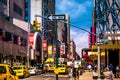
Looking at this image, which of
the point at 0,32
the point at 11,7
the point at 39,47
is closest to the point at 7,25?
the point at 0,32

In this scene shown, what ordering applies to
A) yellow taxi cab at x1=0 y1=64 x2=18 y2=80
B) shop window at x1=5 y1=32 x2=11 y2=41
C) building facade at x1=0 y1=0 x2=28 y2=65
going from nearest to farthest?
yellow taxi cab at x1=0 y1=64 x2=18 y2=80
building facade at x1=0 y1=0 x2=28 y2=65
shop window at x1=5 y1=32 x2=11 y2=41

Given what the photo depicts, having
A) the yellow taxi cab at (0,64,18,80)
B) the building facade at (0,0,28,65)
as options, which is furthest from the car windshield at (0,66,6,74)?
the building facade at (0,0,28,65)

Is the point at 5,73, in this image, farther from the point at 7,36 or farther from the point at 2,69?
the point at 7,36

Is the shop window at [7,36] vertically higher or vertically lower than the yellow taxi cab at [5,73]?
higher

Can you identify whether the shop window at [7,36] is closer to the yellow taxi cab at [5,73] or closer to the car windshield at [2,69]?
the yellow taxi cab at [5,73]

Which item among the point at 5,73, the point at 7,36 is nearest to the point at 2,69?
the point at 5,73

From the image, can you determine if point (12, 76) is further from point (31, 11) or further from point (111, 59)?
point (31, 11)

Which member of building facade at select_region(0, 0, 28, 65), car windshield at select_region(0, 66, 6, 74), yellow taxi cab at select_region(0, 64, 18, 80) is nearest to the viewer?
yellow taxi cab at select_region(0, 64, 18, 80)

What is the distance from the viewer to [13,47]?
265 ft

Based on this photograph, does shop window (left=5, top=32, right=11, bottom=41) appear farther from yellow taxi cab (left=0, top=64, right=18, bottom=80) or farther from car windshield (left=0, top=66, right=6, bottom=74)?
car windshield (left=0, top=66, right=6, bottom=74)

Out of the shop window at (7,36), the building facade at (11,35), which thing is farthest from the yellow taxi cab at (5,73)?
the shop window at (7,36)

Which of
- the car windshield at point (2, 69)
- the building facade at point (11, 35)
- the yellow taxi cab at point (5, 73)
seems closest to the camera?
the yellow taxi cab at point (5, 73)

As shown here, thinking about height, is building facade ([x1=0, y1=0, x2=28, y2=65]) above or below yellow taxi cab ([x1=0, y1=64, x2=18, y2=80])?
above

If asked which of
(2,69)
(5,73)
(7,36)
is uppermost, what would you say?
(7,36)
